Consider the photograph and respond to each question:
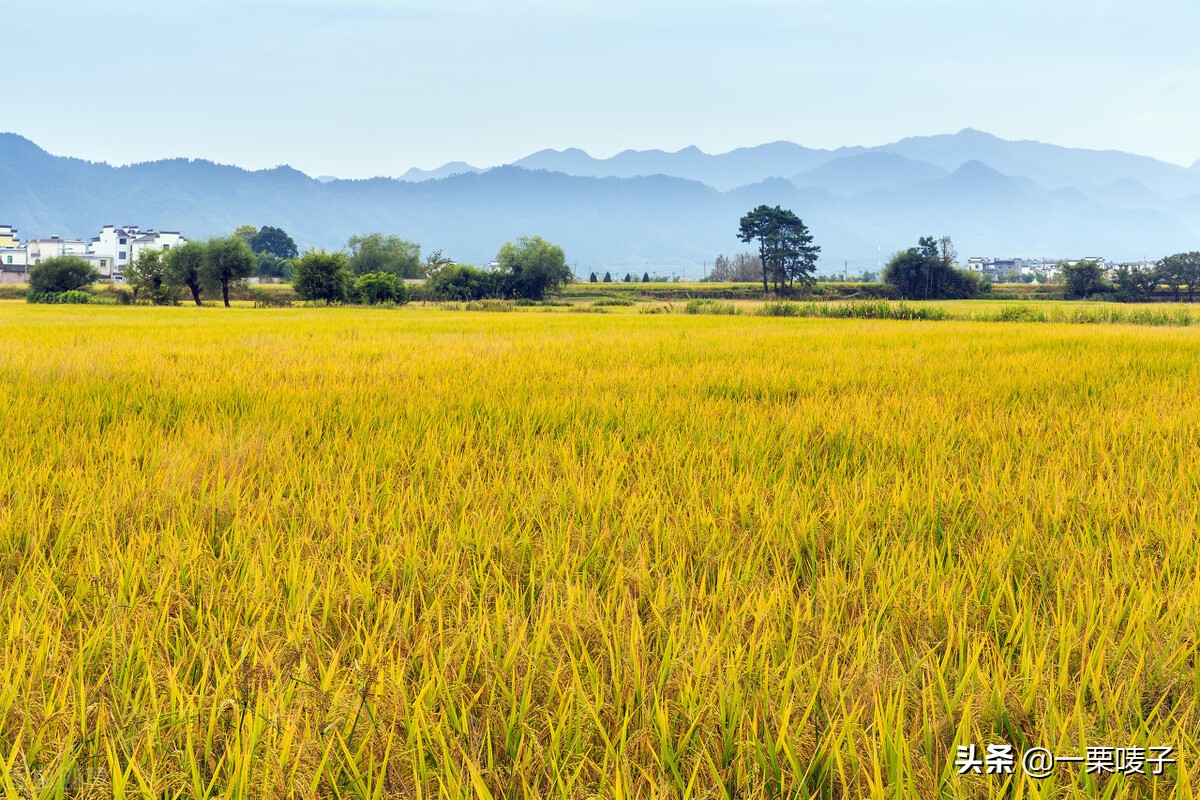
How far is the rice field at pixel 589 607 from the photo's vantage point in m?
1.13

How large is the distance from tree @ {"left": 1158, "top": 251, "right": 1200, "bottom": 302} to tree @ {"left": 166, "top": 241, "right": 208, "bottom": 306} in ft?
345

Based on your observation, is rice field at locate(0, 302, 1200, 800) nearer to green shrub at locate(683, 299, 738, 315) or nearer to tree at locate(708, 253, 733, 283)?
green shrub at locate(683, 299, 738, 315)

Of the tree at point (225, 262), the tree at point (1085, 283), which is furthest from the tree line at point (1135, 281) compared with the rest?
the tree at point (225, 262)

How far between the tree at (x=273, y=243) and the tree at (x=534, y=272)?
98207 mm

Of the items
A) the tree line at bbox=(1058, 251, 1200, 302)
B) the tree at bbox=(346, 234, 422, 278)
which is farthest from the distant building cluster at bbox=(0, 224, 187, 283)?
the tree line at bbox=(1058, 251, 1200, 302)

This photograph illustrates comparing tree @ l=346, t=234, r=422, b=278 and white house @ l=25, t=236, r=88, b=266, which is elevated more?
white house @ l=25, t=236, r=88, b=266

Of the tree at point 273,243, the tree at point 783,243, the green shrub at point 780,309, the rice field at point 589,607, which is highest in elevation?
the tree at point 273,243

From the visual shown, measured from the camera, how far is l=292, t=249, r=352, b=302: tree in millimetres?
61062

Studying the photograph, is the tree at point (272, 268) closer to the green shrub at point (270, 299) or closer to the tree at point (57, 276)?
the tree at point (57, 276)

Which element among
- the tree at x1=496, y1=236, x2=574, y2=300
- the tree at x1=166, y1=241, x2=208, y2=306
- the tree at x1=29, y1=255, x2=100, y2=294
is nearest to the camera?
the tree at x1=166, y1=241, x2=208, y2=306

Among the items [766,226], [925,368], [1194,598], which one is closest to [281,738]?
[1194,598]

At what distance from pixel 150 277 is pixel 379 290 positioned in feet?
64.7

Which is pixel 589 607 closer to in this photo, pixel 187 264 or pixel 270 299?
pixel 187 264

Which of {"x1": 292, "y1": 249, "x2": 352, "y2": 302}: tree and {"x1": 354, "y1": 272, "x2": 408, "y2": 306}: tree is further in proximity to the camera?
{"x1": 354, "y1": 272, "x2": 408, "y2": 306}: tree
